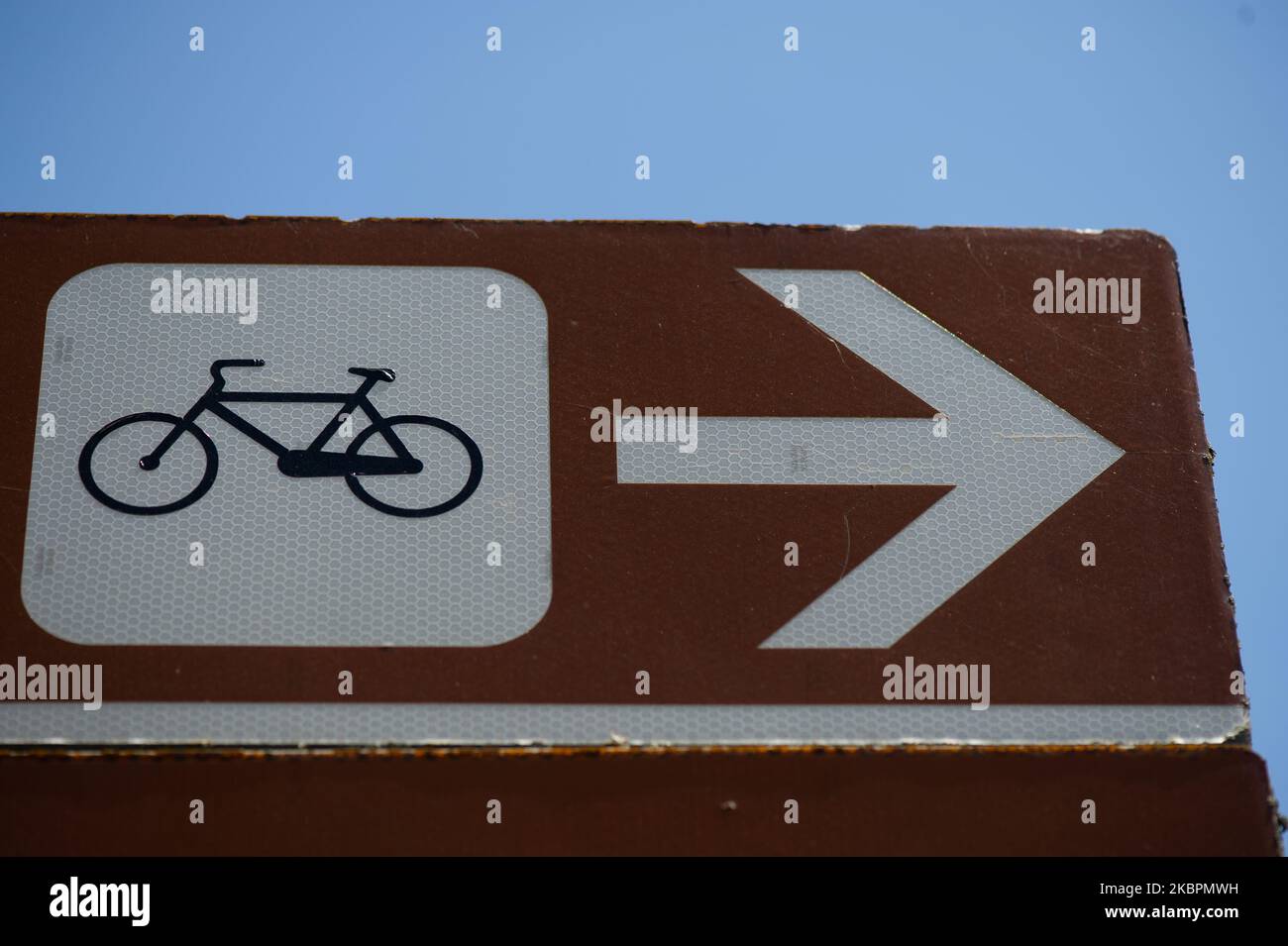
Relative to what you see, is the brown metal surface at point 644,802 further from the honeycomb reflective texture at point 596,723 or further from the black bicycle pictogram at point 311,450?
the black bicycle pictogram at point 311,450

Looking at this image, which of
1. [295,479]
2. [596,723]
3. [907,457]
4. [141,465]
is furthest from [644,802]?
[141,465]

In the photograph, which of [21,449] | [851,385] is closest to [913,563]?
[851,385]

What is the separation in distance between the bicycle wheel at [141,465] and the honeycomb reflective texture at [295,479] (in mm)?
12

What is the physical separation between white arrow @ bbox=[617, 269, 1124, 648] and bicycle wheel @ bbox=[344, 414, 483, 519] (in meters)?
0.85

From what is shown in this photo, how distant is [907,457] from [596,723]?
2258mm

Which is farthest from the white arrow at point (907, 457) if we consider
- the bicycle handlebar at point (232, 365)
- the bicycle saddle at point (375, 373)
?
the bicycle handlebar at point (232, 365)

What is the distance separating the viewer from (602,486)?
661cm

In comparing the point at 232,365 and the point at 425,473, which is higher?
the point at 232,365

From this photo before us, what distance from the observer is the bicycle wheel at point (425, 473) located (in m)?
6.55

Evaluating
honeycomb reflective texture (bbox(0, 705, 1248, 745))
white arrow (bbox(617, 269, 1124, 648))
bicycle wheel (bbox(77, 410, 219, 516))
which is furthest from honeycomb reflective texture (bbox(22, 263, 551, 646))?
white arrow (bbox(617, 269, 1124, 648))

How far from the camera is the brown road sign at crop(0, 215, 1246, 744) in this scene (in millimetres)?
6254

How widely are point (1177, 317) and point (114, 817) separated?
21.1ft

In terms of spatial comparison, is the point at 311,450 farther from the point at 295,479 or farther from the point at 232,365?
the point at 232,365

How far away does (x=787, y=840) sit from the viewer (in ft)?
19.8
